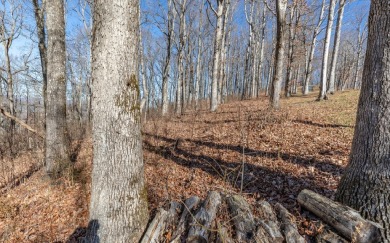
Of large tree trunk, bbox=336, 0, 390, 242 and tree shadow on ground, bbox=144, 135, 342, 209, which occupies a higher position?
large tree trunk, bbox=336, 0, 390, 242

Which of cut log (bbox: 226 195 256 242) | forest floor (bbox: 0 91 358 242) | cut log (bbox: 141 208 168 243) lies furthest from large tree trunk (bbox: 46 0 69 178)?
cut log (bbox: 226 195 256 242)

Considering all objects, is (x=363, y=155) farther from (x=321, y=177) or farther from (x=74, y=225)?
(x=74, y=225)

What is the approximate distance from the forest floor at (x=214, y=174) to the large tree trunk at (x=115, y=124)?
0.92 m

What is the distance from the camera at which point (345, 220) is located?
2180mm

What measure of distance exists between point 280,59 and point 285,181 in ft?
19.8

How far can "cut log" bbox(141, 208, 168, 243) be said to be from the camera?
2604mm

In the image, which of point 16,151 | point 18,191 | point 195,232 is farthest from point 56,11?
point 195,232

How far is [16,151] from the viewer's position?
6.37 metres

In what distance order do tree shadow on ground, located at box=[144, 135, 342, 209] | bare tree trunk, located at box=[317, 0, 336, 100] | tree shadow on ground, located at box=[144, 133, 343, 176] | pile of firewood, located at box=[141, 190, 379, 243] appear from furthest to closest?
bare tree trunk, located at box=[317, 0, 336, 100], tree shadow on ground, located at box=[144, 133, 343, 176], tree shadow on ground, located at box=[144, 135, 342, 209], pile of firewood, located at box=[141, 190, 379, 243]

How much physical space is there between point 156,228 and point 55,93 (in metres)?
4.03

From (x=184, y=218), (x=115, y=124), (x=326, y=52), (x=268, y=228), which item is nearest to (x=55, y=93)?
(x=115, y=124)

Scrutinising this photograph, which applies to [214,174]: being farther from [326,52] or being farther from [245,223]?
[326,52]

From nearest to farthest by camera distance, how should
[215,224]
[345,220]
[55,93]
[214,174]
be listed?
[345,220] < [215,224] < [55,93] < [214,174]

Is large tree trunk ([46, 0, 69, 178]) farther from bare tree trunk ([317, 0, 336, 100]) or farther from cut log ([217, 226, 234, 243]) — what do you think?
bare tree trunk ([317, 0, 336, 100])
